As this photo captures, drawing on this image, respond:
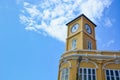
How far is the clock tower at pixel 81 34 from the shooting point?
99.8 ft

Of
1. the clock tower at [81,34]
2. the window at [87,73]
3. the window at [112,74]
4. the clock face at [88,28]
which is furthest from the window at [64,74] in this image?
the clock face at [88,28]

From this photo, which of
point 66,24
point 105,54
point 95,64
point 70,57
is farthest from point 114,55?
point 66,24

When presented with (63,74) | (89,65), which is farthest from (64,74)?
(89,65)

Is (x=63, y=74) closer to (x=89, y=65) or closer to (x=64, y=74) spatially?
(x=64, y=74)

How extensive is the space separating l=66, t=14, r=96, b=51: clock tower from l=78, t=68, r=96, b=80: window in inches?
203

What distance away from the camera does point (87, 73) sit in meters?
24.3

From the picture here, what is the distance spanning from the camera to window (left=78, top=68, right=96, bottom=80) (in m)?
24.0

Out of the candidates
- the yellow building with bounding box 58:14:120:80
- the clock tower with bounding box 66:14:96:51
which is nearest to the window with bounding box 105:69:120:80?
the yellow building with bounding box 58:14:120:80

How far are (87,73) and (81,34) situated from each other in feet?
25.7

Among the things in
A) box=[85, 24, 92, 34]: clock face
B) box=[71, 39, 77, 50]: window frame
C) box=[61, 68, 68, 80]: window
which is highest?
box=[85, 24, 92, 34]: clock face

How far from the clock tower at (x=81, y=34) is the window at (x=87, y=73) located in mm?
5151

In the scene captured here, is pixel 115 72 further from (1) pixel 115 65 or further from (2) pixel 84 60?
(2) pixel 84 60

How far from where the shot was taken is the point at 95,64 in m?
25.1

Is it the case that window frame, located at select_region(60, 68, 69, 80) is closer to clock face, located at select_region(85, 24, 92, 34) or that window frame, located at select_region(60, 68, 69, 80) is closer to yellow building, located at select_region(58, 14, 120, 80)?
yellow building, located at select_region(58, 14, 120, 80)
